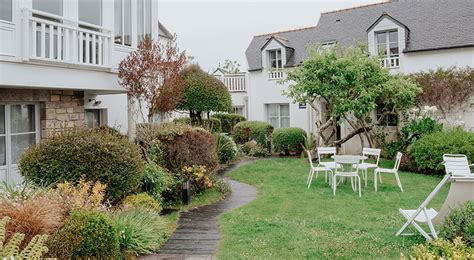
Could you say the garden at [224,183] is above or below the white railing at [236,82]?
below

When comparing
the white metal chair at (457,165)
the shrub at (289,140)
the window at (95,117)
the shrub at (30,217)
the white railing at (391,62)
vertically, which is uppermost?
the white railing at (391,62)

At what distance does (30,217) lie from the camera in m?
5.65

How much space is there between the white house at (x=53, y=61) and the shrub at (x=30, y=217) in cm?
381

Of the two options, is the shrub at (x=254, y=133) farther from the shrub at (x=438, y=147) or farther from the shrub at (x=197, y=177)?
the shrub at (x=197, y=177)

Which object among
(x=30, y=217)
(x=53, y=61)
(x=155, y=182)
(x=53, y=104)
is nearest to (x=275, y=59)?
(x=53, y=104)

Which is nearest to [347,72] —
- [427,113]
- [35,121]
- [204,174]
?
[427,113]

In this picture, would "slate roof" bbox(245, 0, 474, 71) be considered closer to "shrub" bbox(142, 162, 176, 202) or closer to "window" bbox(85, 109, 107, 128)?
"window" bbox(85, 109, 107, 128)

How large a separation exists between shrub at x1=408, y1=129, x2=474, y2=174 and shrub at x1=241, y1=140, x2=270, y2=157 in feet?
27.3

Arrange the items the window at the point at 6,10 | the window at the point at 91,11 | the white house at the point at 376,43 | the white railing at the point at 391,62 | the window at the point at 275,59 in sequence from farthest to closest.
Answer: the window at the point at 275,59 → the white railing at the point at 391,62 → the white house at the point at 376,43 → the window at the point at 91,11 → the window at the point at 6,10

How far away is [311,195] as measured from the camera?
11289 mm

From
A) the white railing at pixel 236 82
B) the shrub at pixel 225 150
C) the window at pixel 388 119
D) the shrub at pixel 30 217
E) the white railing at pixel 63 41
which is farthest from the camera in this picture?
the white railing at pixel 236 82

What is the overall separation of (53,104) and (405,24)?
1772 cm

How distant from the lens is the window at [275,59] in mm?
24453

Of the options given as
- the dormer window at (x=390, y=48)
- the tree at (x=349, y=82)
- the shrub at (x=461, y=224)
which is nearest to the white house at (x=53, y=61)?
the tree at (x=349, y=82)
